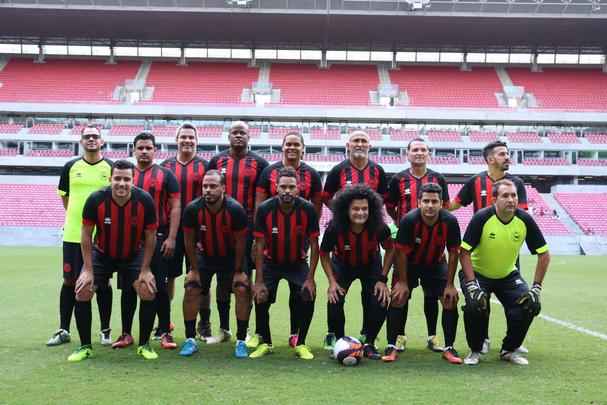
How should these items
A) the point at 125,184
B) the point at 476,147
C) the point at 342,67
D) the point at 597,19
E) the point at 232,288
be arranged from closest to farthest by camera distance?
1. the point at 125,184
2. the point at 232,288
3. the point at 597,19
4. the point at 476,147
5. the point at 342,67

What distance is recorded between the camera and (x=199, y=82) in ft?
110

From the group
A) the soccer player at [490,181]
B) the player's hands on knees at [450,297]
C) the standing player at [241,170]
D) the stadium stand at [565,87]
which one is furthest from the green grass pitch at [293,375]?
the stadium stand at [565,87]

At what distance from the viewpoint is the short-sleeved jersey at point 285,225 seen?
15.8 ft

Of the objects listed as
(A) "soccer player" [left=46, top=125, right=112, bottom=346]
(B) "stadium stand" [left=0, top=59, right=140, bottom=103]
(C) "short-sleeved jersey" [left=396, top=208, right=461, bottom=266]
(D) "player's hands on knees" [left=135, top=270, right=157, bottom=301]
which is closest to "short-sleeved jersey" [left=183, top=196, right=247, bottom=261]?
(D) "player's hands on knees" [left=135, top=270, right=157, bottom=301]

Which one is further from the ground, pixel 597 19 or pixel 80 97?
pixel 597 19

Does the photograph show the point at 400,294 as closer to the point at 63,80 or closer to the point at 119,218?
the point at 119,218

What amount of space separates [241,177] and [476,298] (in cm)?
254

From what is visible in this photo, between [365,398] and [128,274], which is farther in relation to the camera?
[128,274]

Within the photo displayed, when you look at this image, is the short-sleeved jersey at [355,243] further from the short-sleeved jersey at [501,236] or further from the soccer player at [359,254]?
the short-sleeved jersey at [501,236]

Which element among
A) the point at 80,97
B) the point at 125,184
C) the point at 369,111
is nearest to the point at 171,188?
the point at 125,184

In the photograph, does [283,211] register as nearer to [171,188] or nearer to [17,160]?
[171,188]

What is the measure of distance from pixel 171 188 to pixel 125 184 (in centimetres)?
72

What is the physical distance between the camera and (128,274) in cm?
478

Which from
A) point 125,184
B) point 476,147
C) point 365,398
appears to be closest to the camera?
point 365,398
